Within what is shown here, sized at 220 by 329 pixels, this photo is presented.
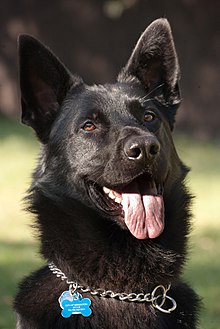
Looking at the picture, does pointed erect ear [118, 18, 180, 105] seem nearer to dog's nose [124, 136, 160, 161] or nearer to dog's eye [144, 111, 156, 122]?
dog's eye [144, 111, 156, 122]

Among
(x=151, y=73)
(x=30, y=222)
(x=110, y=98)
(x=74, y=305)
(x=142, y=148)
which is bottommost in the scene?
(x=74, y=305)

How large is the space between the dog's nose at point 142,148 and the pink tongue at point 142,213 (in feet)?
0.79

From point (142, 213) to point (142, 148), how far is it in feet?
1.19

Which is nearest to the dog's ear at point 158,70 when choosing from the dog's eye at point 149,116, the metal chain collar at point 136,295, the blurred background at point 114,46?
the dog's eye at point 149,116

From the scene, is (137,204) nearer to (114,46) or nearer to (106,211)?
(106,211)

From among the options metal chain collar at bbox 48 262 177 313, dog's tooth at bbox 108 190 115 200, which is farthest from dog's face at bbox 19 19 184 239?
metal chain collar at bbox 48 262 177 313

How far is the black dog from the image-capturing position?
4.38 metres

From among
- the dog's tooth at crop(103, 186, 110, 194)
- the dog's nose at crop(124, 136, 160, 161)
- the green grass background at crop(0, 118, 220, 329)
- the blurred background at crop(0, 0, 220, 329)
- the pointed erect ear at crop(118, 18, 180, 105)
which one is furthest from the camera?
the blurred background at crop(0, 0, 220, 329)

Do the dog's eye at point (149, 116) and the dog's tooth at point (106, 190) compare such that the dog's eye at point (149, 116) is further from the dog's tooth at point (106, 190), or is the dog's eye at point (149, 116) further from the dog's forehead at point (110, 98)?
the dog's tooth at point (106, 190)

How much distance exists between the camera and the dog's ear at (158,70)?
16.2ft

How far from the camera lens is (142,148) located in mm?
4246

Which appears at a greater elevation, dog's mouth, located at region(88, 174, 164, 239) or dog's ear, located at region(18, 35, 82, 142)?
dog's ear, located at region(18, 35, 82, 142)

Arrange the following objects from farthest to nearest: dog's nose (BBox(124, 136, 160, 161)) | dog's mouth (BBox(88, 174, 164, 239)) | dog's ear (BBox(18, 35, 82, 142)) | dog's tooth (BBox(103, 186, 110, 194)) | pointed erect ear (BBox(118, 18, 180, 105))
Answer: pointed erect ear (BBox(118, 18, 180, 105))
dog's ear (BBox(18, 35, 82, 142))
dog's tooth (BBox(103, 186, 110, 194))
dog's mouth (BBox(88, 174, 164, 239))
dog's nose (BBox(124, 136, 160, 161))

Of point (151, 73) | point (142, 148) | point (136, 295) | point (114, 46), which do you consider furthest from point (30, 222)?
point (114, 46)
